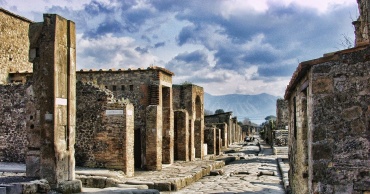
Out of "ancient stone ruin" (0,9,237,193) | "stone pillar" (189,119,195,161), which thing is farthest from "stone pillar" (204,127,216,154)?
"stone pillar" (189,119,195,161)

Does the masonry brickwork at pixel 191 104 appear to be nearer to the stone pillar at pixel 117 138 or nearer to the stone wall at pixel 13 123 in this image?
the stone pillar at pixel 117 138

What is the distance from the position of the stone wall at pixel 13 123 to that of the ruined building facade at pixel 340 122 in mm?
11243

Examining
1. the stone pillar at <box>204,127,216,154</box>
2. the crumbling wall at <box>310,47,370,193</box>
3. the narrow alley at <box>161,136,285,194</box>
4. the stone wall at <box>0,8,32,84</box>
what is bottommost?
the narrow alley at <box>161,136,285,194</box>

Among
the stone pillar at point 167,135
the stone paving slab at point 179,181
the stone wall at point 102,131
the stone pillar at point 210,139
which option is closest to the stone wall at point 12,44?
the stone wall at point 102,131

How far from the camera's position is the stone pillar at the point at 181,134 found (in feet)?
66.5

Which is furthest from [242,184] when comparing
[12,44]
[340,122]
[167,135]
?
[12,44]

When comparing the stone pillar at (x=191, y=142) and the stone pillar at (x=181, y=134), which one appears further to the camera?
the stone pillar at (x=191, y=142)

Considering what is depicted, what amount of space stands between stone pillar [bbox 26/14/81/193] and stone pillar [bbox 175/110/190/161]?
11039 mm

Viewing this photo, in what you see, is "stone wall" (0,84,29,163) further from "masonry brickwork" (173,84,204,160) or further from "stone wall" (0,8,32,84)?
"masonry brickwork" (173,84,204,160)

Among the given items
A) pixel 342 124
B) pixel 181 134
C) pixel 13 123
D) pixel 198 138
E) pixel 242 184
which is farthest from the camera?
pixel 198 138

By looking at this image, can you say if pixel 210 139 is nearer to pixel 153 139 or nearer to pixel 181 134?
pixel 181 134

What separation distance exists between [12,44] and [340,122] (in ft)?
57.9

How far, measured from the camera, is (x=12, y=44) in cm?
1986

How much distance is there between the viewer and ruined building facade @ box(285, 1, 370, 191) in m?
6.04
